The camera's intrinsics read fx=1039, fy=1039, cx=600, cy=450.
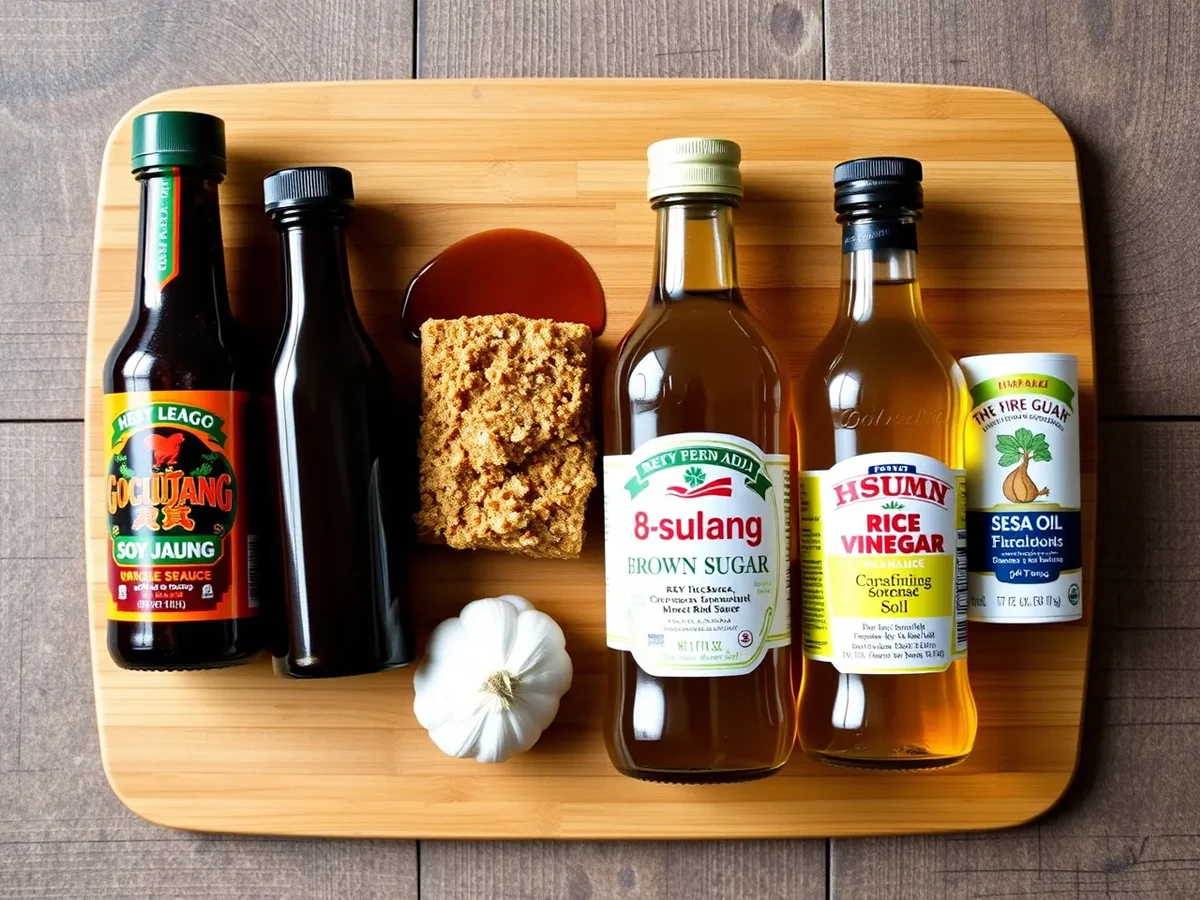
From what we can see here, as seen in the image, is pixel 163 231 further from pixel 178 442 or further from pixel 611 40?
pixel 611 40

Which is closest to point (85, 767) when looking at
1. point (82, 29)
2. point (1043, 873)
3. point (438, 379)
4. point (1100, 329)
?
point (438, 379)

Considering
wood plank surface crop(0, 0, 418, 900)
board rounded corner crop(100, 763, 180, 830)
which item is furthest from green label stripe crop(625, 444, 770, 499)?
board rounded corner crop(100, 763, 180, 830)

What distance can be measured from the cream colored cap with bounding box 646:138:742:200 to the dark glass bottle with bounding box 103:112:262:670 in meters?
0.41

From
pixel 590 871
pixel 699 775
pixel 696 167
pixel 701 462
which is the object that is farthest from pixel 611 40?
pixel 590 871

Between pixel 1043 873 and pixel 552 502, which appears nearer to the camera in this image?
pixel 552 502

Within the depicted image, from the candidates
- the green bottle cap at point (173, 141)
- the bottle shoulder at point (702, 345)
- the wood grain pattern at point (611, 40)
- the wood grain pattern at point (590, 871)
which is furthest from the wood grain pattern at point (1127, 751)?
the green bottle cap at point (173, 141)

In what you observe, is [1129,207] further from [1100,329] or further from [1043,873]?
[1043,873]

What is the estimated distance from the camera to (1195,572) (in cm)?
106

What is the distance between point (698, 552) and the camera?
894 mm

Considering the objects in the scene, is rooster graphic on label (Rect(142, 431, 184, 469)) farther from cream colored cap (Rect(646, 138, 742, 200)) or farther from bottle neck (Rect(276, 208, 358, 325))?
cream colored cap (Rect(646, 138, 742, 200))

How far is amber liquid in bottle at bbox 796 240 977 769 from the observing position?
92 centimetres

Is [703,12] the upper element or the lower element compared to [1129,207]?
upper

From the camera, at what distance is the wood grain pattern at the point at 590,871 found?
1040 mm

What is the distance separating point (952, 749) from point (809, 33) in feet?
2.37
